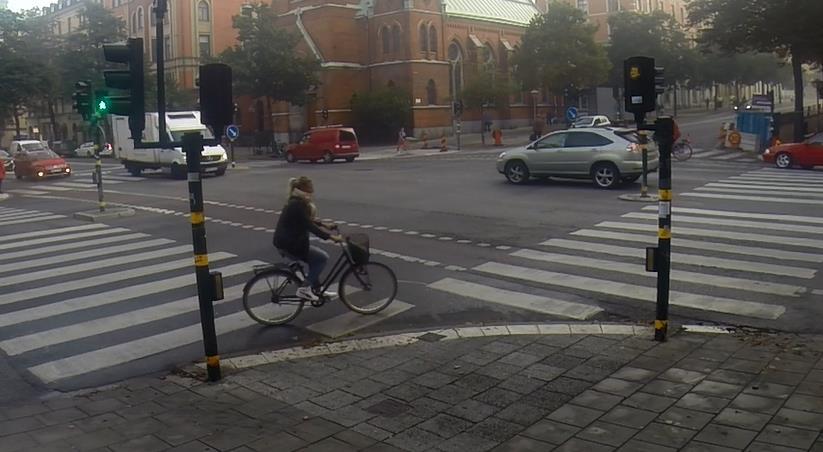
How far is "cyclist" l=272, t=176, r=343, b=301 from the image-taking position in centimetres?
925

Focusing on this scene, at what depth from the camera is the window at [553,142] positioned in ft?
76.1

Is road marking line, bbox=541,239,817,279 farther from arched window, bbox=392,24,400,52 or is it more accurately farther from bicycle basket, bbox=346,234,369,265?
arched window, bbox=392,24,400,52

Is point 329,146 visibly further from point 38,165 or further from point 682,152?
point 682,152

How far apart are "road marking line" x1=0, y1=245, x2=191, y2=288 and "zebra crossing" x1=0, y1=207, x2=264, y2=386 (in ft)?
0.05

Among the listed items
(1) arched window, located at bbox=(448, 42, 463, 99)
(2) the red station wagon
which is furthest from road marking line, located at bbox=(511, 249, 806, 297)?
(1) arched window, located at bbox=(448, 42, 463, 99)

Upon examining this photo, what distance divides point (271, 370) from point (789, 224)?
36.8 feet

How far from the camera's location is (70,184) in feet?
113

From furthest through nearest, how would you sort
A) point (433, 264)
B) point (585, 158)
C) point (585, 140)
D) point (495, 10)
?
point (495, 10), point (585, 140), point (585, 158), point (433, 264)

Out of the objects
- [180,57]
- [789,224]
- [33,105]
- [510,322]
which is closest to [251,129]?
[180,57]

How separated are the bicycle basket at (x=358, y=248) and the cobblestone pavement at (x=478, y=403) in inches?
66.2

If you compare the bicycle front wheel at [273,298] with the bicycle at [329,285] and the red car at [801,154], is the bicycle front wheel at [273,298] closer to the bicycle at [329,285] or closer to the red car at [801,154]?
the bicycle at [329,285]

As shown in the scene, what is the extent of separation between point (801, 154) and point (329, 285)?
23061 millimetres

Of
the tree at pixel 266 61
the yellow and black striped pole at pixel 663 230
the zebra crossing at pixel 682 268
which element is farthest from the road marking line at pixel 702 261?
the tree at pixel 266 61

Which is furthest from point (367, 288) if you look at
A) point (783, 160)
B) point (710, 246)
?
point (783, 160)
